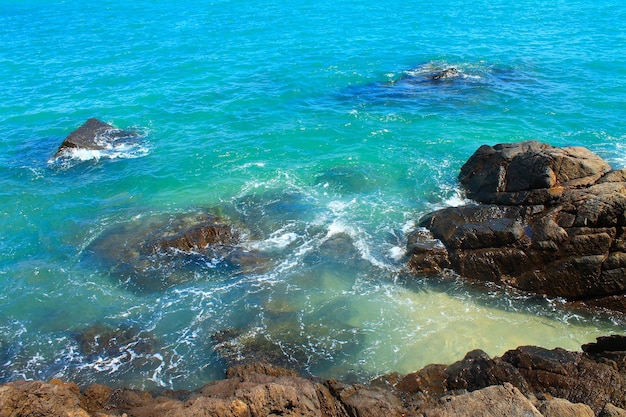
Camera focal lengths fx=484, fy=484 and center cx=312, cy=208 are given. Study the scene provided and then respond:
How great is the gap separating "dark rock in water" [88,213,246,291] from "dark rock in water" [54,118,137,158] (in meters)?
11.6

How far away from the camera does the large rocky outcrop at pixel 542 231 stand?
2147cm

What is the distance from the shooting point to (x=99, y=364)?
1970cm

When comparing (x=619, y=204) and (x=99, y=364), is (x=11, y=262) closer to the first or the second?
(x=99, y=364)

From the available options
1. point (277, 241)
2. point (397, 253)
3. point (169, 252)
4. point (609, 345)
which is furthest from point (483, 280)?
point (169, 252)

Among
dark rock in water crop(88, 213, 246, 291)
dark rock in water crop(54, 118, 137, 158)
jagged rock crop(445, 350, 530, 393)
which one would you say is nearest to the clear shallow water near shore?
dark rock in water crop(88, 213, 246, 291)

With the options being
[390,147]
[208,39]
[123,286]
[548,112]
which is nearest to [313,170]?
[390,147]

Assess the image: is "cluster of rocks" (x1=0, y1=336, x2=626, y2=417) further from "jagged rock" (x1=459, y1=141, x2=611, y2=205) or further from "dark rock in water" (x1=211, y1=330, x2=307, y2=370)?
"jagged rock" (x1=459, y1=141, x2=611, y2=205)

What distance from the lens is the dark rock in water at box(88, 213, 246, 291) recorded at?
24.7 metres

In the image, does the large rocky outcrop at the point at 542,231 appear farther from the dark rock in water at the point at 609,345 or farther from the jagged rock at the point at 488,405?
the jagged rock at the point at 488,405

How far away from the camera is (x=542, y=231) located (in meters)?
22.5

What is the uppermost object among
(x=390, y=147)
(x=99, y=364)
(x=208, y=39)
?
(x=208, y=39)

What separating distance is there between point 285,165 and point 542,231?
18279 millimetres

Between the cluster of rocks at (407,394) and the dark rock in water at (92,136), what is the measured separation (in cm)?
2555

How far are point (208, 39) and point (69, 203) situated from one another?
38.4 m
